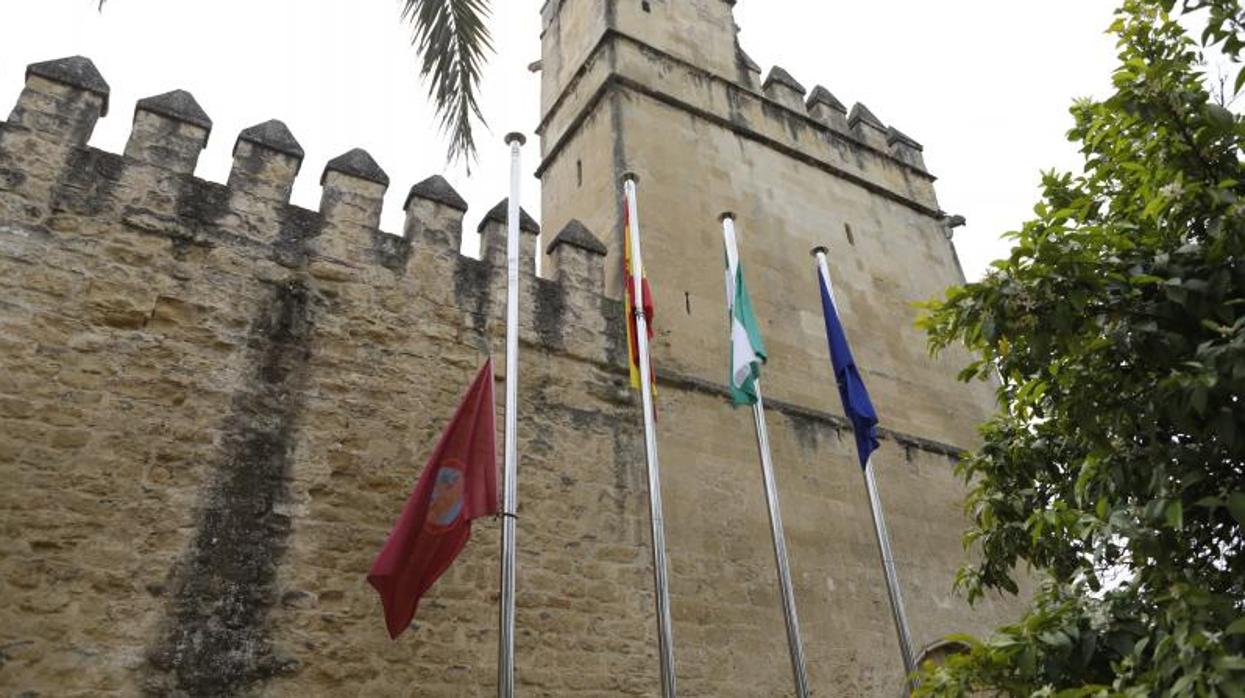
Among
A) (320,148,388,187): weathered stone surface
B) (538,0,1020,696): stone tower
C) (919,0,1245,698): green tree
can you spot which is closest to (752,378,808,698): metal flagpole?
(538,0,1020,696): stone tower

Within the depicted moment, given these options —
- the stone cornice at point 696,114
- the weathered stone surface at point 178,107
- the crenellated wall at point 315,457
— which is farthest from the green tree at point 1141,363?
the stone cornice at point 696,114

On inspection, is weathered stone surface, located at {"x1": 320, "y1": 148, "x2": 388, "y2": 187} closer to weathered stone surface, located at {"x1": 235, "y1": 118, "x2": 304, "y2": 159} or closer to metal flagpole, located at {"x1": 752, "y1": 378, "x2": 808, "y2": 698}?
weathered stone surface, located at {"x1": 235, "y1": 118, "x2": 304, "y2": 159}

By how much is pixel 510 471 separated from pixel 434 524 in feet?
1.68

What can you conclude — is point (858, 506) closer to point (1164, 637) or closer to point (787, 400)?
point (787, 400)

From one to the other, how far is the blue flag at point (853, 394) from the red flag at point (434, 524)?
9.15ft

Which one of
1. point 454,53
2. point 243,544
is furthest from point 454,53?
point 243,544

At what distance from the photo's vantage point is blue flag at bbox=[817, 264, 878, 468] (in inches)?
240

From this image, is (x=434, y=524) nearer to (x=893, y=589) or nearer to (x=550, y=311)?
(x=550, y=311)

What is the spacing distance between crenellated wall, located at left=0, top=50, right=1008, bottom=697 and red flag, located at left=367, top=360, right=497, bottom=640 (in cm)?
63

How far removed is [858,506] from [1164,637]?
4.87 meters

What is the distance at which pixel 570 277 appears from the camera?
724 centimetres

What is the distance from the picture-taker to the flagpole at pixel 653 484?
4625 mm

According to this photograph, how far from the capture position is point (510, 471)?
190 inches

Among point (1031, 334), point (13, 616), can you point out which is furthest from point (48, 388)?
point (1031, 334)
